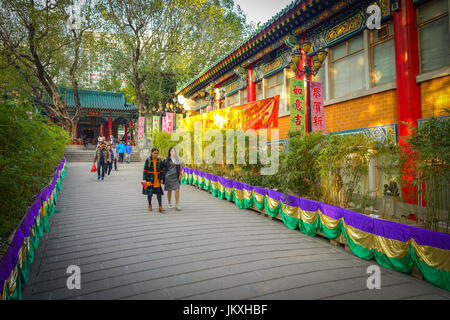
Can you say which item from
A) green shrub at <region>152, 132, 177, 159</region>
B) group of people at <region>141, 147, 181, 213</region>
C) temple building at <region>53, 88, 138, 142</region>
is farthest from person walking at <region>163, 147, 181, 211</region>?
temple building at <region>53, 88, 138, 142</region>

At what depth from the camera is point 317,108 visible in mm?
7559

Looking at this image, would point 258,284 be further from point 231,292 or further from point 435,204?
point 435,204

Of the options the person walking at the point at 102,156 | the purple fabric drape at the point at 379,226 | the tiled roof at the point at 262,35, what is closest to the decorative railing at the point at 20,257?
the purple fabric drape at the point at 379,226

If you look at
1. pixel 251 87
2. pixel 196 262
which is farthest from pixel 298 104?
pixel 196 262

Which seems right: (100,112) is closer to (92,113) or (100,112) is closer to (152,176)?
(92,113)

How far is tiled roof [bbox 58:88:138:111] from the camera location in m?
26.6

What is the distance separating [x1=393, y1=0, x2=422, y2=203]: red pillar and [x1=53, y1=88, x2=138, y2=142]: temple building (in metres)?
23.7

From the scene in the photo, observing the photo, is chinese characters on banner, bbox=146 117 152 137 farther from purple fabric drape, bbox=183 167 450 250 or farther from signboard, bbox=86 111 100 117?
purple fabric drape, bbox=183 167 450 250

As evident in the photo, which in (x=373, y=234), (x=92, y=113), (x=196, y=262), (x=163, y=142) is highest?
(x=92, y=113)

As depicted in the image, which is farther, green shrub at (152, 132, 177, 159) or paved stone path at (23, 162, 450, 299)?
green shrub at (152, 132, 177, 159)

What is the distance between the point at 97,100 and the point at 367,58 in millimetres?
27219

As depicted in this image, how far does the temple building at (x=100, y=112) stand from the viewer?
87.5 ft

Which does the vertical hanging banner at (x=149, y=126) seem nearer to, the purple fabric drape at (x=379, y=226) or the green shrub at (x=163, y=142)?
the green shrub at (x=163, y=142)

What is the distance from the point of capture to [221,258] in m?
3.58
